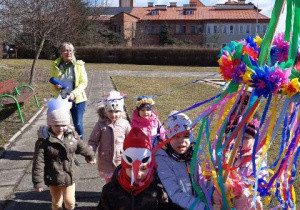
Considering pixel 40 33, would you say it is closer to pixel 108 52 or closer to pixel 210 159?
pixel 210 159

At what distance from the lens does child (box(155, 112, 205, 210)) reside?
7.85 feet

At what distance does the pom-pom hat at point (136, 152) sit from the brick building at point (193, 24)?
166ft

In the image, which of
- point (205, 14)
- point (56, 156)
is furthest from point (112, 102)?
point (205, 14)

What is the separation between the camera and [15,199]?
12.9ft

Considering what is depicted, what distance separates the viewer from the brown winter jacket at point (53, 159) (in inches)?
127

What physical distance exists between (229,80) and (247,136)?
85cm

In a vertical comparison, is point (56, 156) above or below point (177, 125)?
below

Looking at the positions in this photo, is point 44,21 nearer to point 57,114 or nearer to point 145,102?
point 145,102

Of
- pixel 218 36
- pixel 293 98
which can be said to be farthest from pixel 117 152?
pixel 218 36

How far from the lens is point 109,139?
145 inches

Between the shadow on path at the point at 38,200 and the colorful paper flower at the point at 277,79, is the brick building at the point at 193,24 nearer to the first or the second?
the shadow on path at the point at 38,200

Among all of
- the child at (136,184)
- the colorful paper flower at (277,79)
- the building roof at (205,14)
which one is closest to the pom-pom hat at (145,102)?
the child at (136,184)

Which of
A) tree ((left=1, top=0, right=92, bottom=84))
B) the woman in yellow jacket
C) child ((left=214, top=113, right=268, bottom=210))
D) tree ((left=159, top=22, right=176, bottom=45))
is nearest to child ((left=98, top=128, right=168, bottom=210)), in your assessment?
child ((left=214, top=113, right=268, bottom=210))

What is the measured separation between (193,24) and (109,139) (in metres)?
53.0
